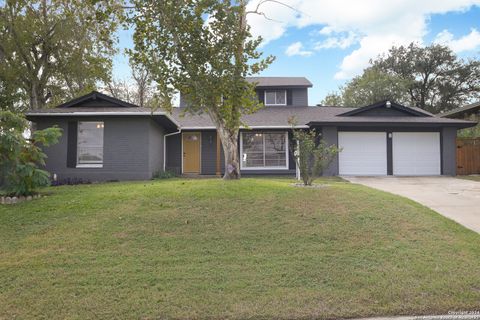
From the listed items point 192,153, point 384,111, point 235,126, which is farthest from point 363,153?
point 235,126

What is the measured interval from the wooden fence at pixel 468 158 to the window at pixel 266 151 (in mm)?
8287

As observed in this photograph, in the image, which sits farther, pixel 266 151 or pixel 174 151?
pixel 174 151

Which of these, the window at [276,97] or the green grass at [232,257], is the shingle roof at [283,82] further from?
the green grass at [232,257]

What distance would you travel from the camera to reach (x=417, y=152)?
1494 cm

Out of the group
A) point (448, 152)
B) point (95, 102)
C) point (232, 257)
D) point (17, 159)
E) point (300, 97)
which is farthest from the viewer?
point (300, 97)

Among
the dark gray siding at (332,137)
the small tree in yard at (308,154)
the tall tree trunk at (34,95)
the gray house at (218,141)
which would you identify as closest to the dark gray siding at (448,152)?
the gray house at (218,141)

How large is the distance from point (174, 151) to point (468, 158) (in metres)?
14.1

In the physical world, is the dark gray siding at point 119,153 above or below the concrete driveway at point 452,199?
above

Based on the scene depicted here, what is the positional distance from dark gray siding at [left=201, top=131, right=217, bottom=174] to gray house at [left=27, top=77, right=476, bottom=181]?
0.05m

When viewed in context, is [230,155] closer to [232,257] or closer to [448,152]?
[232,257]

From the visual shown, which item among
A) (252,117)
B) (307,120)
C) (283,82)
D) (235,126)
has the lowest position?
(235,126)

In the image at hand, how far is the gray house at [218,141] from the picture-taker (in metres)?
12.2

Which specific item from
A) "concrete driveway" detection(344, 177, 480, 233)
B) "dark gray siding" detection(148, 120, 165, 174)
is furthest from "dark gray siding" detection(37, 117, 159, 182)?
"concrete driveway" detection(344, 177, 480, 233)

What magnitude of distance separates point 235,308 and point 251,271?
823mm
